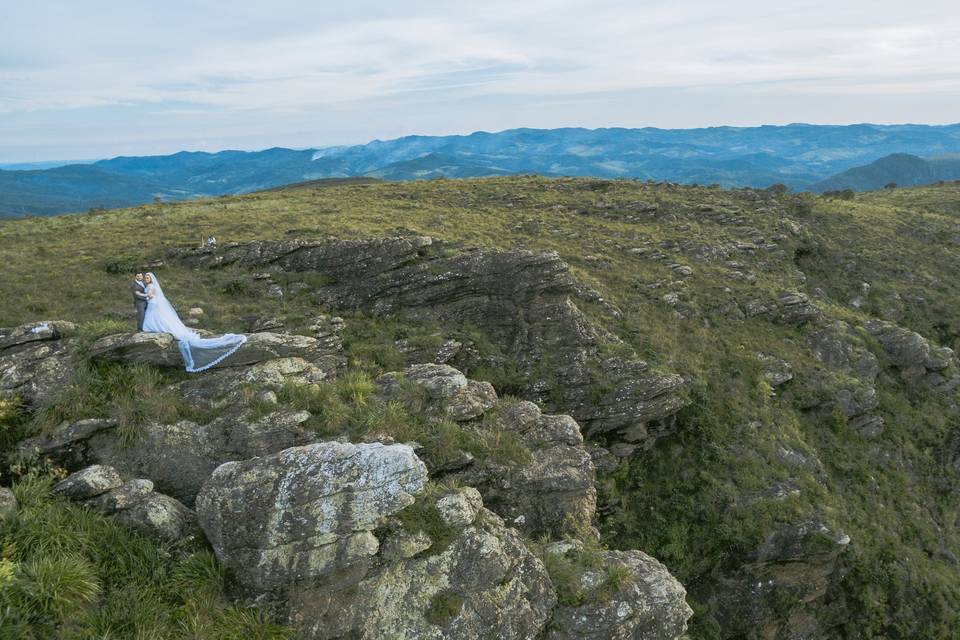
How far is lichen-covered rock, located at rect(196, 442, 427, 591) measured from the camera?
8.08 meters

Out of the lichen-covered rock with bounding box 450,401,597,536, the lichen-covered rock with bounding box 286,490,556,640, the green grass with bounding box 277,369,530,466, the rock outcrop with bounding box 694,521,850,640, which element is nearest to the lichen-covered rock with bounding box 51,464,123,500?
the green grass with bounding box 277,369,530,466

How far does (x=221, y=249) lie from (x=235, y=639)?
2505 centimetres

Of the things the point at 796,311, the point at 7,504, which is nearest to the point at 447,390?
the point at 7,504

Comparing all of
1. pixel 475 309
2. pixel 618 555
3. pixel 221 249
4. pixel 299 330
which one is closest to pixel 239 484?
pixel 618 555

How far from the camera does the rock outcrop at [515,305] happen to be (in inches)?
757

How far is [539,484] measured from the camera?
11.7m

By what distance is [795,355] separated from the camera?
24719mm

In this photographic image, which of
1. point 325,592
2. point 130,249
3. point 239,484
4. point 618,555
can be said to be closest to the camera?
point 325,592

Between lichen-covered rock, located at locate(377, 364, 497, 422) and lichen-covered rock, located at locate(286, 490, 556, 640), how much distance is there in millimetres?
4102

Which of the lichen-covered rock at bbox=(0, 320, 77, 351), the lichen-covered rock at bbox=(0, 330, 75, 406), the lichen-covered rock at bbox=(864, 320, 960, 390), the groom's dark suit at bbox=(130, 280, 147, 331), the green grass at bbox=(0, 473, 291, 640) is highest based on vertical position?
the groom's dark suit at bbox=(130, 280, 147, 331)

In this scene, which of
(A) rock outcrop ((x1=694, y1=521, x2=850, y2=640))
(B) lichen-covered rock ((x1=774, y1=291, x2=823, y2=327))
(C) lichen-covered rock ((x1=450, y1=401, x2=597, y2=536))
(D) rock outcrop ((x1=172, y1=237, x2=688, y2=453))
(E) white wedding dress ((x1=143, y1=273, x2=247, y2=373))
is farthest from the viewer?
(B) lichen-covered rock ((x1=774, y1=291, x2=823, y2=327))

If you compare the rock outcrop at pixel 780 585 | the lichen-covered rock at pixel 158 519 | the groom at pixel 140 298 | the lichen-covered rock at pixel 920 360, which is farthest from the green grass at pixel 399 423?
the lichen-covered rock at pixel 920 360

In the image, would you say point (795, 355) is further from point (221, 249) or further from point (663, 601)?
point (221, 249)

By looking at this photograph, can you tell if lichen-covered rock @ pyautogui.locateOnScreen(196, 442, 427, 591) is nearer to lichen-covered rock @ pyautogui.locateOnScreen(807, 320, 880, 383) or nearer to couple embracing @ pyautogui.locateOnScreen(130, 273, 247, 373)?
couple embracing @ pyautogui.locateOnScreen(130, 273, 247, 373)
